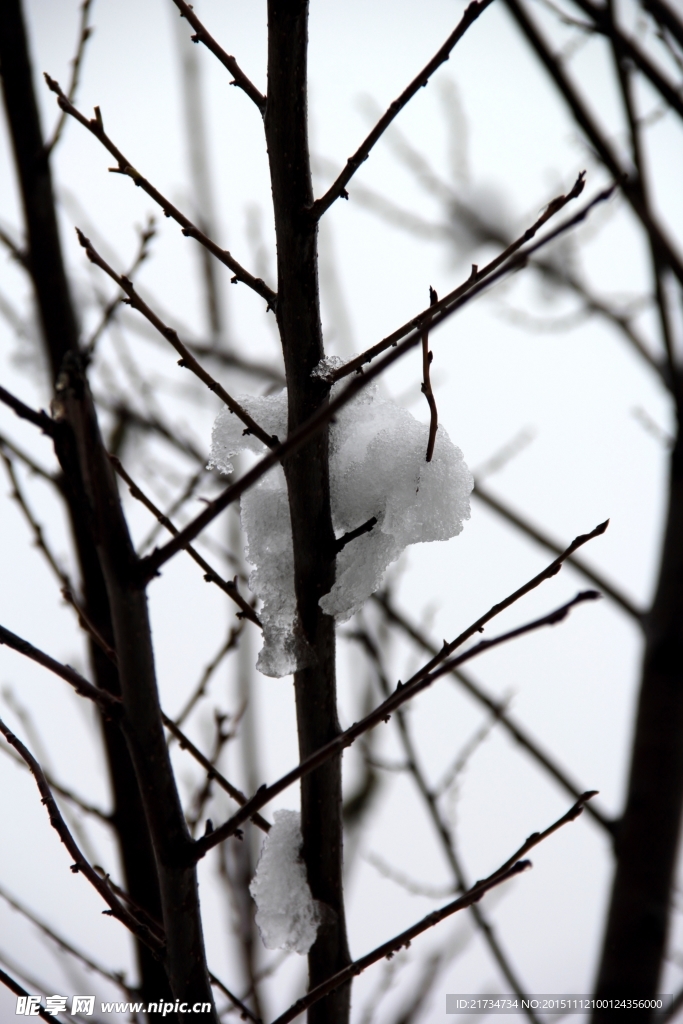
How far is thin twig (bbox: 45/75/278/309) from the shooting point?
622 mm

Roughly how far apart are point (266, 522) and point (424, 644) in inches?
34.3

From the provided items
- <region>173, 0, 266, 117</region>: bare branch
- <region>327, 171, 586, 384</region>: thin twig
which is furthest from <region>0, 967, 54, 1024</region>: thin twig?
<region>173, 0, 266, 117</region>: bare branch

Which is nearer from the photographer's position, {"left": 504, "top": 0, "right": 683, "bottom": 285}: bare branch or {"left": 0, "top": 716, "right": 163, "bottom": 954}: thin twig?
{"left": 0, "top": 716, "right": 163, "bottom": 954}: thin twig

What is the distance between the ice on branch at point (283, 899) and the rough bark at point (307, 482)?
2 centimetres

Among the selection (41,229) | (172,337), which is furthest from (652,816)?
(41,229)

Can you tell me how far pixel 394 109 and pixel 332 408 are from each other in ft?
1.12

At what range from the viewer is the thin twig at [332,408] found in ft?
1.38

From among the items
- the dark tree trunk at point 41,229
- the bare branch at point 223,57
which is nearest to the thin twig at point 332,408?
the bare branch at point 223,57

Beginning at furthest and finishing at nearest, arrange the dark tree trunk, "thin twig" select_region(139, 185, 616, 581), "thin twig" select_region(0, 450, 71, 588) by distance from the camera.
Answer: the dark tree trunk < "thin twig" select_region(0, 450, 71, 588) < "thin twig" select_region(139, 185, 616, 581)

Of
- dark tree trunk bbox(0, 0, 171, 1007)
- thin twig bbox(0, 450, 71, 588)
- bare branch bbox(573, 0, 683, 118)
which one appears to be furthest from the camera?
bare branch bbox(573, 0, 683, 118)

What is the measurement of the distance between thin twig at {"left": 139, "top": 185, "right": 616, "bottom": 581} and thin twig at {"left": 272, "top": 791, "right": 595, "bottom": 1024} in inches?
15.3

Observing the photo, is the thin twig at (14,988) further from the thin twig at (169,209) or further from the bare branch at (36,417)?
the thin twig at (169,209)

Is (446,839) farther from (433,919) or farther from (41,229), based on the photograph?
(41,229)

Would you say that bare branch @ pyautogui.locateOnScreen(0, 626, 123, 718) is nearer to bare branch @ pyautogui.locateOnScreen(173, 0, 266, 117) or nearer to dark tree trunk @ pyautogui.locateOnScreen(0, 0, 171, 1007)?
bare branch @ pyautogui.locateOnScreen(173, 0, 266, 117)
